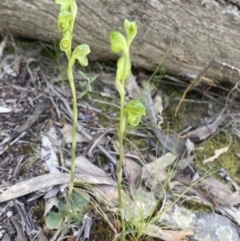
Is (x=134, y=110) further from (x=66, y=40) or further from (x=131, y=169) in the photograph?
(x=131, y=169)

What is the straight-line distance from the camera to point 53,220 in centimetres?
153

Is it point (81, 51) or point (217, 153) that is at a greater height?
point (81, 51)

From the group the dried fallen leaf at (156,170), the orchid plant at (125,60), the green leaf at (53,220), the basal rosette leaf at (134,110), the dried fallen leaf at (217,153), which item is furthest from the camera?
the dried fallen leaf at (217,153)

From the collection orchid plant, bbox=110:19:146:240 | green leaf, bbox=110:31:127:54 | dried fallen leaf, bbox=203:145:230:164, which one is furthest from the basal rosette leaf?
dried fallen leaf, bbox=203:145:230:164

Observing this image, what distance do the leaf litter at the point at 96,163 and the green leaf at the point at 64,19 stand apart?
51 cm

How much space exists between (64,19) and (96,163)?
23.3 inches

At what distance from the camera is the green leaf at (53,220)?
1514mm

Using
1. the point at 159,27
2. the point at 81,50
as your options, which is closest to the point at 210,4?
the point at 159,27

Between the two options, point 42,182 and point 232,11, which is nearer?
point 42,182

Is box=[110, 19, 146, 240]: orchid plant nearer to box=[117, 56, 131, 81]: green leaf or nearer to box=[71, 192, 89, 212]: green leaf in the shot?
box=[117, 56, 131, 81]: green leaf

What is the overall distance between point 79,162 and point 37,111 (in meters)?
0.25

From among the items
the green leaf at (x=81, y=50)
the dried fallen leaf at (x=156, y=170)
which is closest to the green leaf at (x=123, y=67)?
the green leaf at (x=81, y=50)

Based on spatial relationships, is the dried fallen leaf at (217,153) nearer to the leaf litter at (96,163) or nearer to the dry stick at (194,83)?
the leaf litter at (96,163)

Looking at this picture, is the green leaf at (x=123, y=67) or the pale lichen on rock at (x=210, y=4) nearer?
the green leaf at (x=123, y=67)
